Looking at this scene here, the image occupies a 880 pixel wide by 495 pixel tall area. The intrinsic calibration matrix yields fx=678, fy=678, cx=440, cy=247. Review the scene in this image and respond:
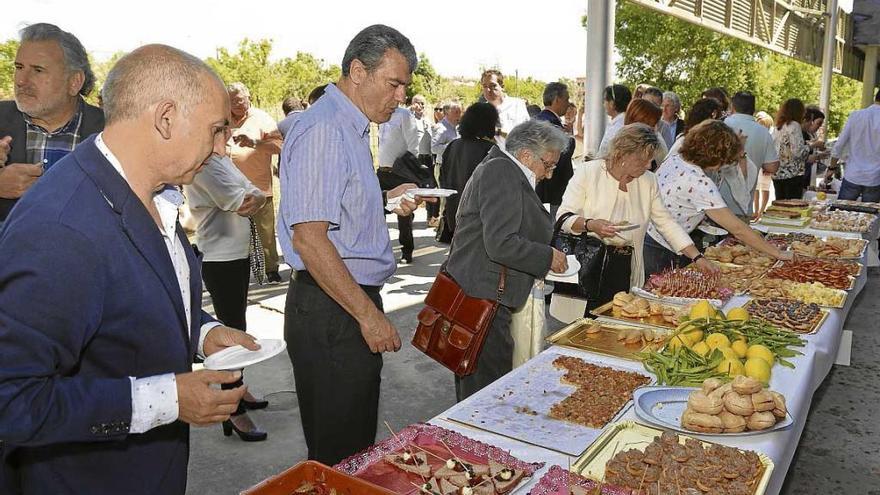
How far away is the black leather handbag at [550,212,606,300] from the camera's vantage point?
363 cm

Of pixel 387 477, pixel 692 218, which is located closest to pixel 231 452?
pixel 387 477

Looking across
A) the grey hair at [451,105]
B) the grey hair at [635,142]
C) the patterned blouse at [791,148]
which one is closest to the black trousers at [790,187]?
the patterned blouse at [791,148]

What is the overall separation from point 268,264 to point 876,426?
4791mm

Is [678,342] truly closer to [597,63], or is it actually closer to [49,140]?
[49,140]

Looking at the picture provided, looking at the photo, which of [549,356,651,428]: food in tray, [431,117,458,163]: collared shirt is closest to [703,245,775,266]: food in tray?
[549,356,651,428]: food in tray

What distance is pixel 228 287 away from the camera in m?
3.48

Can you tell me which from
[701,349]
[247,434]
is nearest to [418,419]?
[247,434]

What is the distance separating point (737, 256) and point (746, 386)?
2.42m

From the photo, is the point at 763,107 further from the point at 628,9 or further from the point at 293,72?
the point at 293,72

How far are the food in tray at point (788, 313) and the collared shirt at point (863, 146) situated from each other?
5100 millimetres

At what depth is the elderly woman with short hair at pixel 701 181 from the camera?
3795 millimetres

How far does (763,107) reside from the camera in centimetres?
2608

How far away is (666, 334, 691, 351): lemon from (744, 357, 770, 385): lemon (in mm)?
223

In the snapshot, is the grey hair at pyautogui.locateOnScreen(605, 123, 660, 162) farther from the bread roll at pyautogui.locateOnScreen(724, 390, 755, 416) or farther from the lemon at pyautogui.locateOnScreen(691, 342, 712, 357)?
the bread roll at pyautogui.locateOnScreen(724, 390, 755, 416)
